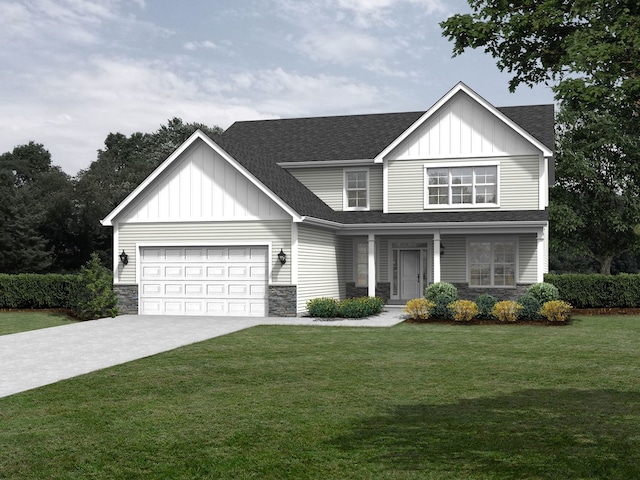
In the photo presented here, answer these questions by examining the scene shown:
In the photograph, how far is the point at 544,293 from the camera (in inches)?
920

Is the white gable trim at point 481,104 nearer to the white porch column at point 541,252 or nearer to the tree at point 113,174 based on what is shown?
the white porch column at point 541,252

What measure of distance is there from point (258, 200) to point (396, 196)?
6.55m

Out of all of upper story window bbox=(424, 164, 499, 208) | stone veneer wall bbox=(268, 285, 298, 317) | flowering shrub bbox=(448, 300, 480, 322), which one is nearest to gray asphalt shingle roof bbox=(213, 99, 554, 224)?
upper story window bbox=(424, 164, 499, 208)

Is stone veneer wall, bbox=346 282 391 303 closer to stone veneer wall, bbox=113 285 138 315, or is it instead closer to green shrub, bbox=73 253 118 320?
stone veneer wall, bbox=113 285 138 315

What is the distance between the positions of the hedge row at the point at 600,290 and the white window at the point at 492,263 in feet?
7.22

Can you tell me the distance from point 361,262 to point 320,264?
3.48 meters

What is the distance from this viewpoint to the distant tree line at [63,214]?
46375 mm

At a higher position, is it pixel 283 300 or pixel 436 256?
pixel 436 256

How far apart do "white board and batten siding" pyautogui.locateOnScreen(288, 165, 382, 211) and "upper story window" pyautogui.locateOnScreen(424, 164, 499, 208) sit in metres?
2.23

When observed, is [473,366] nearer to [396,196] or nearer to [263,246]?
[263,246]

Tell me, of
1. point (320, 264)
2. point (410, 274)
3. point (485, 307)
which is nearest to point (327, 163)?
point (320, 264)

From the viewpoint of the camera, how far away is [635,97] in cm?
948

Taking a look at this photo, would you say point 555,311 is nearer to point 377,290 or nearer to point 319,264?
point 319,264

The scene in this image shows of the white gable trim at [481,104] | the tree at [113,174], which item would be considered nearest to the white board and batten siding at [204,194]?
the white gable trim at [481,104]
